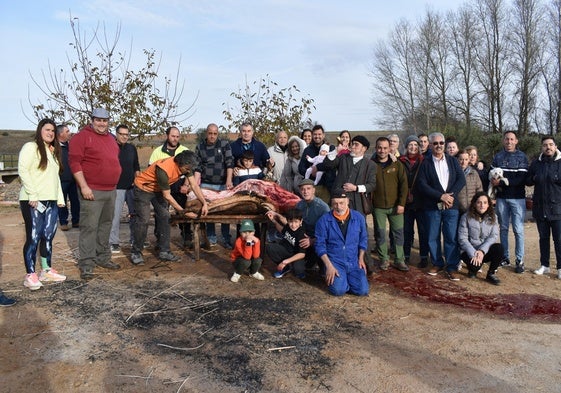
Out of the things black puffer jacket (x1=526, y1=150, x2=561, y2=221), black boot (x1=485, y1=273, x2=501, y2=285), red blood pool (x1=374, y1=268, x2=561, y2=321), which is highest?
black puffer jacket (x1=526, y1=150, x2=561, y2=221)

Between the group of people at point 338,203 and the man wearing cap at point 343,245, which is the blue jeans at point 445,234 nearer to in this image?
the group of people at point 338,203

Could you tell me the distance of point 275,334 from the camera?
4535 millimetres

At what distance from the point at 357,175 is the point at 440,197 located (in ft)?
3.73

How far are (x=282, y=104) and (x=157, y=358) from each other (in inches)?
429

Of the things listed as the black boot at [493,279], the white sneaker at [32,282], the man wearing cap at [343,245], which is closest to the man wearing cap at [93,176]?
the white sneaker at [32,282]

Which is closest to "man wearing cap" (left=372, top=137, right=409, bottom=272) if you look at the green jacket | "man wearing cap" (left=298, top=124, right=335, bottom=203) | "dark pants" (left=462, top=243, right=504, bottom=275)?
the green jacket

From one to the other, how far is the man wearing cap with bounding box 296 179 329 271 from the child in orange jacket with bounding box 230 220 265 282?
67 centimetres

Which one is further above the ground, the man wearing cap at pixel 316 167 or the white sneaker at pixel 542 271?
the man wearing cap at pixel 316 167

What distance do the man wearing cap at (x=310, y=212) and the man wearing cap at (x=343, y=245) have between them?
0.52m

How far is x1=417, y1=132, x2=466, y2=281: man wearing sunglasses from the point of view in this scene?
21.4 feet

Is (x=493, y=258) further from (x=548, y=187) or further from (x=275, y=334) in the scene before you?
(x=275, y=334)

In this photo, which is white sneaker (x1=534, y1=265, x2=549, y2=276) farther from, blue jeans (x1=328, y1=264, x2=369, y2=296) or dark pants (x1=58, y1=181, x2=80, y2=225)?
dark pants (x1=58, y1=181, x2=80, y2=225)

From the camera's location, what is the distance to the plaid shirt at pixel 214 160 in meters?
7.67

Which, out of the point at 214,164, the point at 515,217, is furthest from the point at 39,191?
the point at 515,217
